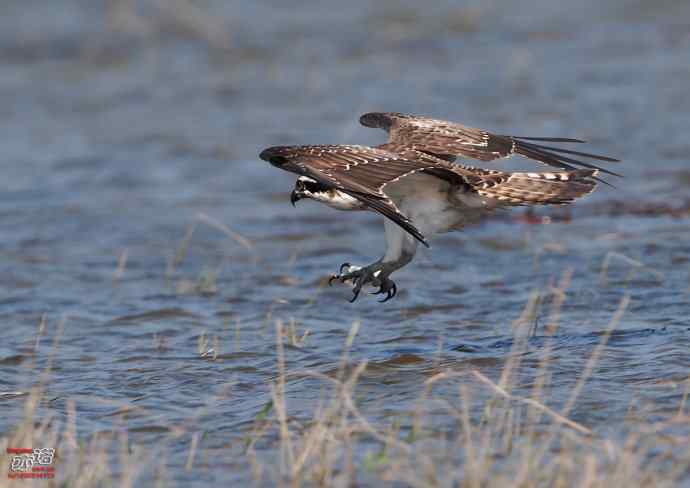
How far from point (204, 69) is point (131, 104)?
5.41 feet

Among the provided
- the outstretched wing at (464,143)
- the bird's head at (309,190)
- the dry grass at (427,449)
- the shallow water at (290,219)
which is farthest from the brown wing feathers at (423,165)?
the dry grass at (427,449)

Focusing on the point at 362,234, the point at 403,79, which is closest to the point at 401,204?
the point at 362,234

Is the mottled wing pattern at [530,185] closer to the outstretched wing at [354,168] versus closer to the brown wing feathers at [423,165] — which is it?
the brown wing feathers at [423,165]

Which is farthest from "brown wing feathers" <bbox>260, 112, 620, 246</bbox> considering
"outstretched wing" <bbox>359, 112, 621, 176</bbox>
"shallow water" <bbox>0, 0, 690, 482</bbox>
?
"shallow water" <bbox>0, 0, 690, 482</bbox>

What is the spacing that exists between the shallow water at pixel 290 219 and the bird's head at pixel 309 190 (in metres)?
0.87

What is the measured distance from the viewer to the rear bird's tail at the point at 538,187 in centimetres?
685

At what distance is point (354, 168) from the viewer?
648cm

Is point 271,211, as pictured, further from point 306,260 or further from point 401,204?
point 401,204

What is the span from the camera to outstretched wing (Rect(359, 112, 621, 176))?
24.0ft
